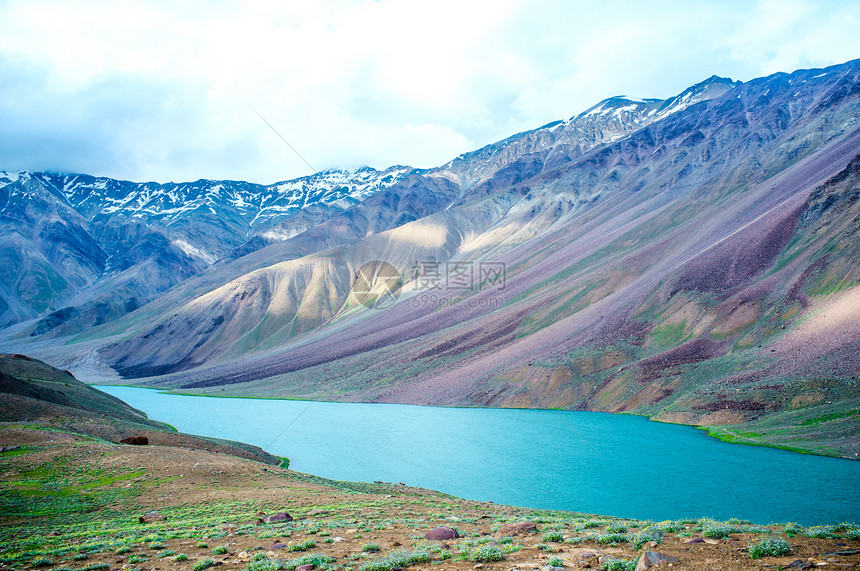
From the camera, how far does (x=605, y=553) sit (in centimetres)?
1020

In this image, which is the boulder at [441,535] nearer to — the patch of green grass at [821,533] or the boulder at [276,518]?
the boulder at [276,518]

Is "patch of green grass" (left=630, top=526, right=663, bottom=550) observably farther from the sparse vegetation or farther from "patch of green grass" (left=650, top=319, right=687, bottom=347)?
"patch of green grass" (left=650, top=319, right=687, bottom=347)

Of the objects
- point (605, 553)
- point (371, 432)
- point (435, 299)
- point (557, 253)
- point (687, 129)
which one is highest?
point (687, 129)

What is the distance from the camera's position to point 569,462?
37.8 meters

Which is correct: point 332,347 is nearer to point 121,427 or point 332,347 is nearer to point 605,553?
point 121,427

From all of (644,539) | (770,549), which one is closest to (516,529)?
(644,539)

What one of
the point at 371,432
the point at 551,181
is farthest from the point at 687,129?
the point at 371,432

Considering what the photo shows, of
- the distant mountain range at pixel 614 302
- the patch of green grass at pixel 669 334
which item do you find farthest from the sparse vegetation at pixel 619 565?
the patch of green grass at pixel 669 334

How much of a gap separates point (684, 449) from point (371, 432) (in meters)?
32.4

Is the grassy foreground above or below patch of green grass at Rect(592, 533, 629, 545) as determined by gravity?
below

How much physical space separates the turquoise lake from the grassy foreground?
26.9 feet

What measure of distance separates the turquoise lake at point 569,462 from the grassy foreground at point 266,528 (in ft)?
26.9

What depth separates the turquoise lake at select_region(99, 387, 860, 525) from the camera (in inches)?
1045

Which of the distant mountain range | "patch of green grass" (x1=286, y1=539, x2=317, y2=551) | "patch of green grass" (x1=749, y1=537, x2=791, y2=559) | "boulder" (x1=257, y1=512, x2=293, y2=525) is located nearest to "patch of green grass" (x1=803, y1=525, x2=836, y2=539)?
"patch of green grass" (x1=749, y1=537, x2=791, y2=559)
